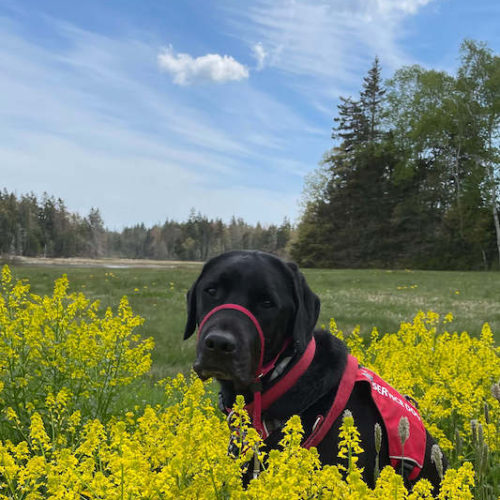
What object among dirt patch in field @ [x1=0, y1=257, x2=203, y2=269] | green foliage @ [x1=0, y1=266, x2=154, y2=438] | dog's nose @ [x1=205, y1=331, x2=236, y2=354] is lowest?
dirt patch in field @ [x1=0, y1=257, x2=203, y2=269]

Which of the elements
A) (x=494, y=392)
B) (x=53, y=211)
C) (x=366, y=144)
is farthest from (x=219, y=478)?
(x=53, y=211)

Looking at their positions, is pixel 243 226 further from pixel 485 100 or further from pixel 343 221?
pixel 485 100

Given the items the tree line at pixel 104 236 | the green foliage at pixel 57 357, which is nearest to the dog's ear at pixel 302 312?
the green foliage at pixel 57 357

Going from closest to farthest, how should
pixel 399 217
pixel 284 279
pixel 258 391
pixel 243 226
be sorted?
1. pixel 258 391
2. pixel 284 279
3. pixel 399 217
4. pixel 243 226

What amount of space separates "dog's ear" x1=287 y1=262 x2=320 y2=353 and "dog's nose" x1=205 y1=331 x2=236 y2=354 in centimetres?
40

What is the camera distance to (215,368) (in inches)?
105

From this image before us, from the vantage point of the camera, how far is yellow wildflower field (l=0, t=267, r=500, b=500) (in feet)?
5.11

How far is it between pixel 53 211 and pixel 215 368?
4833 inches

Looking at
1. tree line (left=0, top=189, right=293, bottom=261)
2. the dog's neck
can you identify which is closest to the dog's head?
the dog's neck

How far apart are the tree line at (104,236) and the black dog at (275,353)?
82671mm

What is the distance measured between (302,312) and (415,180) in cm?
4844

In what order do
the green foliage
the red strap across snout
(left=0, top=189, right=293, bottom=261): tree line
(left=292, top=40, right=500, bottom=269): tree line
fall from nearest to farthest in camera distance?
the red strap across snout
the green foliage
(left=292, top=40, right=500, bottom=269): tree line
(left=0, top=189, right=293, bottom=261): tree line

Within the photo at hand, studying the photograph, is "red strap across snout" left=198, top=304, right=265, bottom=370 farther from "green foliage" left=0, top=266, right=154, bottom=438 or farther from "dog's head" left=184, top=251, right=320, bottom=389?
"green foliage" left=0, top=266, right=154, bottom=438

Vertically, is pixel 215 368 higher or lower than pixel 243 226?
lower
